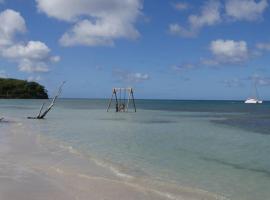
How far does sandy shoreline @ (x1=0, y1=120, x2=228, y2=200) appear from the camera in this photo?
9516 millimetres

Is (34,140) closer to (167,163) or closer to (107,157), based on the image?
(107,157)

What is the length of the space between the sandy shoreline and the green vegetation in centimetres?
15763

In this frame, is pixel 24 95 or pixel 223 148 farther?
pixel 24 95

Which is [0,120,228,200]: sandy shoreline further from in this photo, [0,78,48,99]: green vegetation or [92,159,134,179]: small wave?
[0,78,48,99]: green vegetation

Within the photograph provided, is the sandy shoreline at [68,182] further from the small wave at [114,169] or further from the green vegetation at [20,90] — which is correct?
the green vegetation at [20,90]

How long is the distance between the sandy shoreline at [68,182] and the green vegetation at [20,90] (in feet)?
517

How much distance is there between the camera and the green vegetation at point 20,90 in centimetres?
16700

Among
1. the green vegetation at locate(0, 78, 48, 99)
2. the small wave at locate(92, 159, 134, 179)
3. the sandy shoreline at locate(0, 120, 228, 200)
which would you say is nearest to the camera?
the sandy shoreline at locate(0, 120, 228, 200)

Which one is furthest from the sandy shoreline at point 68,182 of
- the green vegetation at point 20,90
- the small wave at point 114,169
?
the green vegetation at point 20,90

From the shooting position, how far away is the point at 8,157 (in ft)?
47.8

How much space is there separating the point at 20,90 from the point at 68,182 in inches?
6603

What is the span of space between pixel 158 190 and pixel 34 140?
11555mm

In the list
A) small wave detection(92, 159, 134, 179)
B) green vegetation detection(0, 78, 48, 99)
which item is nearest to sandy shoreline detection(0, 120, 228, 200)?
small wave detection(92, 159, 134, 179)

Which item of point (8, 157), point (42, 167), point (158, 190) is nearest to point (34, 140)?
point (8, 157)
